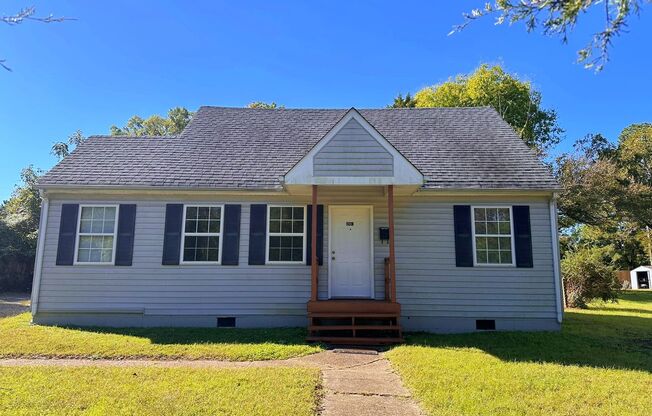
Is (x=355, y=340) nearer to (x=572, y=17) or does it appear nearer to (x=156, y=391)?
(x=156, y=391)

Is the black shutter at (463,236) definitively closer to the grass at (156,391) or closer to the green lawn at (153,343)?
the green lawn at (153,343)

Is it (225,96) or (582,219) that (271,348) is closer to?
(225,96)

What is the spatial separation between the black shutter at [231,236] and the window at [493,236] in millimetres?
5360

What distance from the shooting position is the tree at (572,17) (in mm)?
3020

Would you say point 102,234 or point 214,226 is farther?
point 214,226

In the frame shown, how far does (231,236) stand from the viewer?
9367mm

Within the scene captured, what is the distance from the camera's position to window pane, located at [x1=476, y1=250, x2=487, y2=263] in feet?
30.4

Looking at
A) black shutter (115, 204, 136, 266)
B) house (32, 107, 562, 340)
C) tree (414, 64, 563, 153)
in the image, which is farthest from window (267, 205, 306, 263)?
tree (414, 64, 563, 153)

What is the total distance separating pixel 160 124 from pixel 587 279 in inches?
1253

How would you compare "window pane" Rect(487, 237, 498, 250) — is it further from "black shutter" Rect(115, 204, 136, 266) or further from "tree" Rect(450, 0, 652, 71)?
"black shutter" Rect(115, 204, 136, 266)

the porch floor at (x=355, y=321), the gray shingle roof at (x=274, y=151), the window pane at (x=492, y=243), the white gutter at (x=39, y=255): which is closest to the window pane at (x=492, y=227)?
the window pane at (x=492, y=243)

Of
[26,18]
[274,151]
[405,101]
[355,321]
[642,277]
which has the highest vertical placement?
[405,101]

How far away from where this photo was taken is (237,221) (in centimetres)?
945

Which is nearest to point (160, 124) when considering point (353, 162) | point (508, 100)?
point (508, 100)
